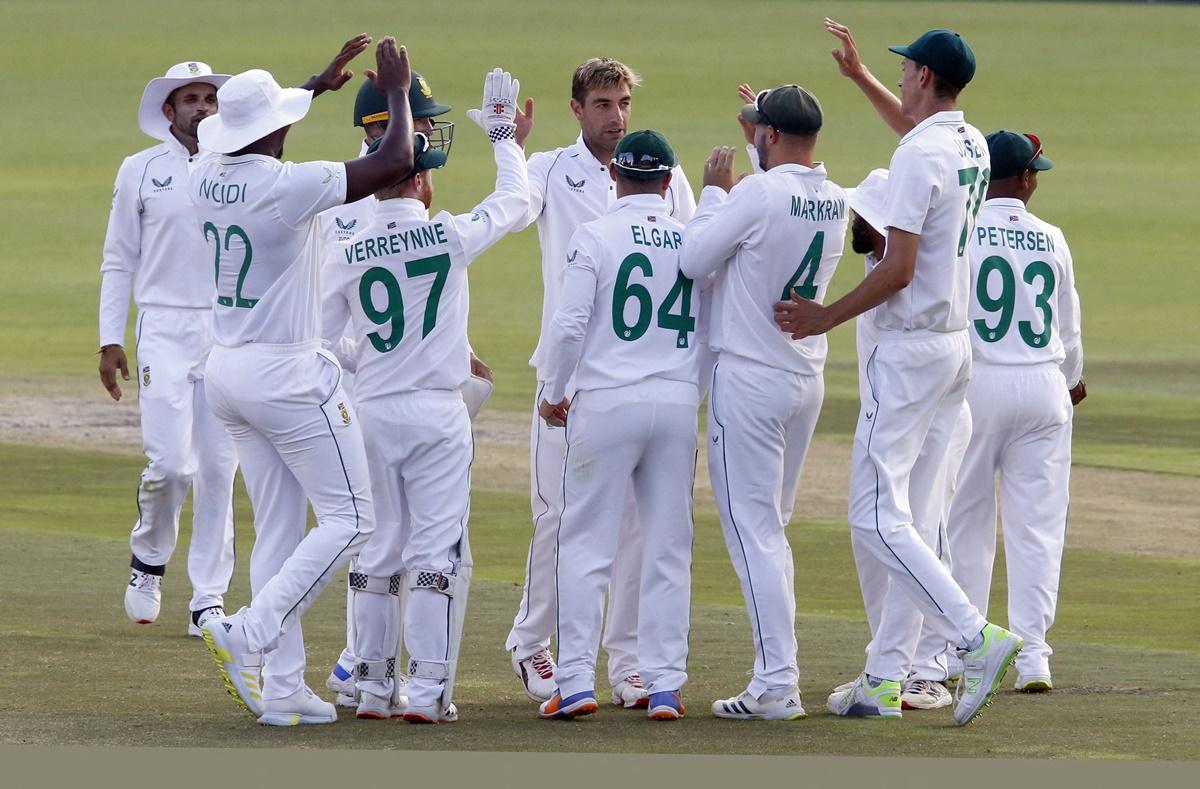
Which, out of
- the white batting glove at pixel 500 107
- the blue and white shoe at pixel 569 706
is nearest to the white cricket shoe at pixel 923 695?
the blue and white shoe at pixel 569 706

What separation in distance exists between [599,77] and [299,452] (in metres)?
1.96

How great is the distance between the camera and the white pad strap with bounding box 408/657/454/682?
6.72m

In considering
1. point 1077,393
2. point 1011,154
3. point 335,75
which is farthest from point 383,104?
point 1077,393

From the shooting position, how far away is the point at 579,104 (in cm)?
781

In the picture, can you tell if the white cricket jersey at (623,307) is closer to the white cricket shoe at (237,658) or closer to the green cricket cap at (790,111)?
the green cricket cap at (790,111)

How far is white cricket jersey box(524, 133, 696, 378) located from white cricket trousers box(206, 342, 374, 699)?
1.28 m

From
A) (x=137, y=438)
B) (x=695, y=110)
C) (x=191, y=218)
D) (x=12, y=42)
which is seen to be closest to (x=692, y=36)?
(x=695, y=110)

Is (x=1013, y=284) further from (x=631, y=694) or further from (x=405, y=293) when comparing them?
(x=405, y=293)

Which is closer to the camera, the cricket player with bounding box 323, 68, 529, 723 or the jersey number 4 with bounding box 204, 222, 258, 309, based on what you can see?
the jersey number 4 with bounding box 204, 222, 258, 309

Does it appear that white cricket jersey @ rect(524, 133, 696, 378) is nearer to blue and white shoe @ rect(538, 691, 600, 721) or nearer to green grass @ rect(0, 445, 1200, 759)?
blue and white shoe @ rect(538, 691, 600, 721)

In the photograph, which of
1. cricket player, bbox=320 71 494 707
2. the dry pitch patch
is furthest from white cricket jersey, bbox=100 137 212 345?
the dry pitch patch

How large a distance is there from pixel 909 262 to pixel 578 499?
1.38 metres

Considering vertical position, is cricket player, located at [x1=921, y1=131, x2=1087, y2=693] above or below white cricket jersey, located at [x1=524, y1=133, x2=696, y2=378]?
below

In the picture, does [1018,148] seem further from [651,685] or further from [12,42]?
[12,42]
